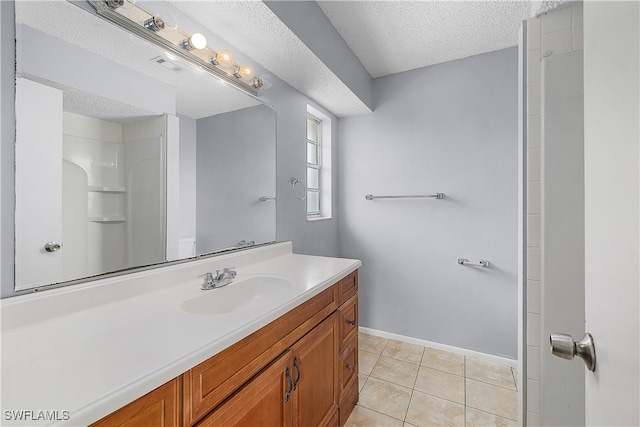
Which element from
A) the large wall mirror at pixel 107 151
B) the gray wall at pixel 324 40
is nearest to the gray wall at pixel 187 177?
the large wall mirror at pixel 107 151

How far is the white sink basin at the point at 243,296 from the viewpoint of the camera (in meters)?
1.01

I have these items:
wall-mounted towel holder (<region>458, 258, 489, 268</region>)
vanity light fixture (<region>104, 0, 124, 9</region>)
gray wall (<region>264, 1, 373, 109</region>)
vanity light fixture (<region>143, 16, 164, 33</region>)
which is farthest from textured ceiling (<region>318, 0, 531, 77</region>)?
wall-mounted towel holder (<region>458, 258, 489, 268</region>)

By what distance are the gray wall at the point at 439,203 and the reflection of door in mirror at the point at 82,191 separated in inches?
70.5

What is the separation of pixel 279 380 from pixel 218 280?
48 centimetres

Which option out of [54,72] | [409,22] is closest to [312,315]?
[54,72]

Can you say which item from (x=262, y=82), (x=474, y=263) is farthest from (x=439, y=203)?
(x=262, y=82)

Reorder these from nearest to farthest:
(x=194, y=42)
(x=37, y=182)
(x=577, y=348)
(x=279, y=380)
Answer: (x=577, y=348) < (x=37, y=182) < (x=279, y=380) < (x=194, y=42)

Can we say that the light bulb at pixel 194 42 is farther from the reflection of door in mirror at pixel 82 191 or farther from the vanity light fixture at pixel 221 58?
the reflection of door in mirror at pixel 82 191

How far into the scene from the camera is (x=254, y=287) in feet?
4.25

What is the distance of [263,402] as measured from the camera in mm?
864

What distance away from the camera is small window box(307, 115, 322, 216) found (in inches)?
97.3

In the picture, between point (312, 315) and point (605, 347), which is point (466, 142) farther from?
point (605, 347)

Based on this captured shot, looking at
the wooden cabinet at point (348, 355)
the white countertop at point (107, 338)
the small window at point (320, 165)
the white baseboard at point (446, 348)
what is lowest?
the white baseboard at point (446, 348)

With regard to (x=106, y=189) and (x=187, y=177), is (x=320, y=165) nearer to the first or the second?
(x=187, y=177)
